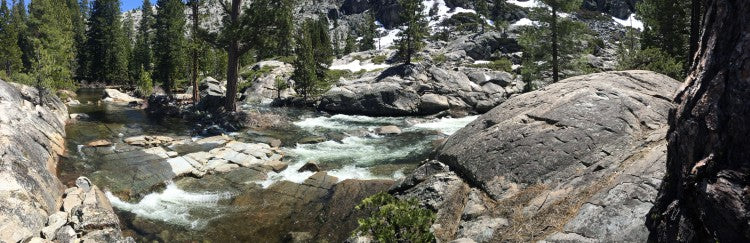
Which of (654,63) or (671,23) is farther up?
(671,23)

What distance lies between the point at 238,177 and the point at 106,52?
7320 cm

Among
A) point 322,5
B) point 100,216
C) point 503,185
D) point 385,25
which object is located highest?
point 322,5

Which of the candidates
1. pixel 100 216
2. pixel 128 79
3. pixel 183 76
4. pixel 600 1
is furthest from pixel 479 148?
pixel 600 1

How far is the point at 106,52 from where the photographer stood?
2965 inches

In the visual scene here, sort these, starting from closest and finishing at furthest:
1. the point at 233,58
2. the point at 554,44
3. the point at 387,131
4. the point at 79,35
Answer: the point at 387,131 < the point at 233,58 < the point at 554,44 < the point at 79,35

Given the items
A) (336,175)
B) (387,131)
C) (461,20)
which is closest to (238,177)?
(336,175)

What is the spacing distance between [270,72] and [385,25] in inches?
4572

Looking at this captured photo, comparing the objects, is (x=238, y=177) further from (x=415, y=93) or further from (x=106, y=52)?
(x=106, y=52)

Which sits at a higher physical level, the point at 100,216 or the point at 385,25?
the point at 385,25

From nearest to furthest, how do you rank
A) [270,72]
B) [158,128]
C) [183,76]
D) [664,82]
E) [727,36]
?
[727,36]
[664,82]
[158,128]
[270,72]
[183,76]

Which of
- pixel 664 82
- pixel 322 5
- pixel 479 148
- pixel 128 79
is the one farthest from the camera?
pixel 322 5

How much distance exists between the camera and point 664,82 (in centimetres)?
1413

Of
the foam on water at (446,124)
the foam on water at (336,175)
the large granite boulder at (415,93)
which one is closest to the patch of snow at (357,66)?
the large granite boulder at (415,93)

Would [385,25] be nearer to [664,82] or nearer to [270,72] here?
[270,72]
